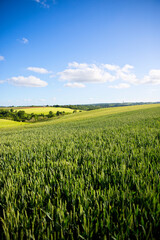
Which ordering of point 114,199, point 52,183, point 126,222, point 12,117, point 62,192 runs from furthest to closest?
point 12,117
point 52,183
point 62,192
point 114,199
point 126,222

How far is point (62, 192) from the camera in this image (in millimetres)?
1669

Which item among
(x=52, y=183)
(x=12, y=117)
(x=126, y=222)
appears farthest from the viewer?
(x=12, y=117)

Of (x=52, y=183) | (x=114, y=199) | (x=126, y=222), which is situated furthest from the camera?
(x=52, y=183)

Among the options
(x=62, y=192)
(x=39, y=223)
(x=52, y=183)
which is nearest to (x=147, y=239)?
(x=39, y=223)

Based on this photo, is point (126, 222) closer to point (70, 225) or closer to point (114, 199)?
point (114, 199)

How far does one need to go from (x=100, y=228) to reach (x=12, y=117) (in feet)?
312

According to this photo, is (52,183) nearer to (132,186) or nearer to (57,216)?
(57,216)

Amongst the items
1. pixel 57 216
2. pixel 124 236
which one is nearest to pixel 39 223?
pixel 57 216

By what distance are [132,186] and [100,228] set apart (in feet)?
2.68

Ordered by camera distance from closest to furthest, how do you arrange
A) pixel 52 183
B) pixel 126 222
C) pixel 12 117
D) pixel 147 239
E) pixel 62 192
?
1. pixel 147 239
2. pixel 126 222
3. pixel 62 192
4. pixel 52 183
5. pixel 12 117

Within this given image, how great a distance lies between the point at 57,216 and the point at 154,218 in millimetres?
868

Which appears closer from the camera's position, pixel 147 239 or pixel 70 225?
pixel 147 239

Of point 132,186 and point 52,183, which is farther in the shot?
point 52,183

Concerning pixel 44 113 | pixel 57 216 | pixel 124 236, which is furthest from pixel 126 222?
pixel 44 113
